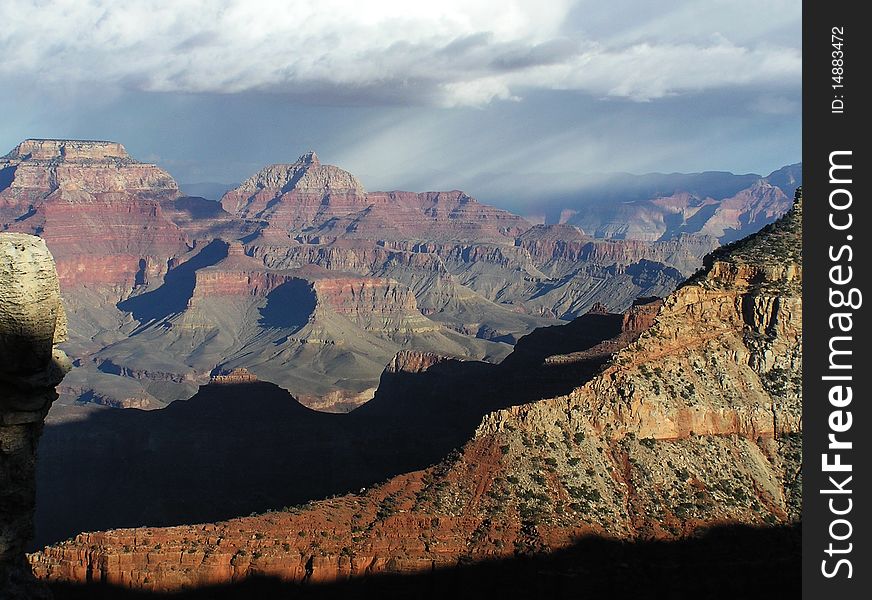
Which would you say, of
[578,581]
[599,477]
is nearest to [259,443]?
[599,477]

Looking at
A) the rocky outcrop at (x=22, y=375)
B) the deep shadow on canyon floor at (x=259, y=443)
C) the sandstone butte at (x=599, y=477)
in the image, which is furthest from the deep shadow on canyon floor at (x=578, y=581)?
the rocky outcrop at (x=22, y=375)

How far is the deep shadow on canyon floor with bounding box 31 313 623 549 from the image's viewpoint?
8194 cm

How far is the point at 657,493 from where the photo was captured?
180 feet

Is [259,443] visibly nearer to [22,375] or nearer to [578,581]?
[578,581]

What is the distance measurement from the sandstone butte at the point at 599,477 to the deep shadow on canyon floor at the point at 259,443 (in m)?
7.51

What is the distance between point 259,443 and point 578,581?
55.8 meters

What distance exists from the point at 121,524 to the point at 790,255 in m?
56.4

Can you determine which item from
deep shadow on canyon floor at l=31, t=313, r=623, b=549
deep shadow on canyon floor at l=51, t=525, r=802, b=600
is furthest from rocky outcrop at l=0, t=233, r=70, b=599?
deep shadow on canyon floor at l=31, t=313, r=623, b=549

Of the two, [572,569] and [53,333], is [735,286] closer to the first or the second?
[572,569]

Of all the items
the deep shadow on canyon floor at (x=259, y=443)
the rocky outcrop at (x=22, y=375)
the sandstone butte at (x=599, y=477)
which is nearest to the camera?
the rocky outcrop at (x=22, y=375)

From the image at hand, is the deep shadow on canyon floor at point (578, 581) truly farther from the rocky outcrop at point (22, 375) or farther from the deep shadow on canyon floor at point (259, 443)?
the rocky outcrop at point (22, 375)

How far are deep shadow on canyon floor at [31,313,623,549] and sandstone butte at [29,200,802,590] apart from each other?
7.51 metres

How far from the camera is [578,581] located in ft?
159

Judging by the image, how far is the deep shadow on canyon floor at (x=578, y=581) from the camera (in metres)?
48.3
